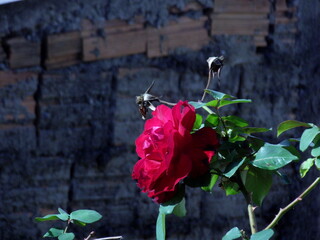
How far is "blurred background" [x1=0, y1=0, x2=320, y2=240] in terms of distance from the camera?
2131 mm

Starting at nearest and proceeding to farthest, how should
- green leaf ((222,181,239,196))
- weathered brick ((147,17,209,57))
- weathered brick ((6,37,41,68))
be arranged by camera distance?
green leaf ((222,181,239,196))
weathered brick ((6,37,41,68))
weathered brick ((147,17,209,57))

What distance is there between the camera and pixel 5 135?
2131 mm

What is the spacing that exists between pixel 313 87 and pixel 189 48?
0.53m

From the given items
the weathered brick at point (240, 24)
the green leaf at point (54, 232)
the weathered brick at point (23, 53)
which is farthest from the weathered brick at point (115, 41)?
the green leaf at point (54, 232)

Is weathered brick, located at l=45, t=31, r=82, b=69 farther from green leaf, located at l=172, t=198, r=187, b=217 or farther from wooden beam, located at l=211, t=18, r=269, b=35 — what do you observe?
green leaf, located at l=172, t=198, r=187, b=217

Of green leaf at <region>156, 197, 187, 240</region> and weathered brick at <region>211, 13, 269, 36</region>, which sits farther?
weathered brick at <region>211, 13, 269, 36</region>

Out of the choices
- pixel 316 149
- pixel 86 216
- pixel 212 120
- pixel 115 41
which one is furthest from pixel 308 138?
pixel 115 41

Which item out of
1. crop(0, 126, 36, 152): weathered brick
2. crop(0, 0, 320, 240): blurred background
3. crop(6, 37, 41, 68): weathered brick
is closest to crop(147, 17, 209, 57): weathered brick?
crop(0, 0, 320, 240): blurred background

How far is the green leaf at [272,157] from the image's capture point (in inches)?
31.8

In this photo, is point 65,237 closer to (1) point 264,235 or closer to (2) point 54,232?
(2) point 54,232

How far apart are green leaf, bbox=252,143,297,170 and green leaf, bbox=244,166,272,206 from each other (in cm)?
5

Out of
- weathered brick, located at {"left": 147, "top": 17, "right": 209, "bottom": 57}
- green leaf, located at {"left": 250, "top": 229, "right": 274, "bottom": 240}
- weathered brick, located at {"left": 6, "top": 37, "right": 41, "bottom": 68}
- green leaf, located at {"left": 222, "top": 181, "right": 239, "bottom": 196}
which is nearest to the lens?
green leaf, located at {"left": 250, "top": 229, "right": 274, "bottom": 240}

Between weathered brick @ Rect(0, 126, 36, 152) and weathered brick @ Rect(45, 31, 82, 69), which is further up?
weathered brick @ Rect(45, 31, 82, 69)

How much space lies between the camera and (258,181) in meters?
0.87
